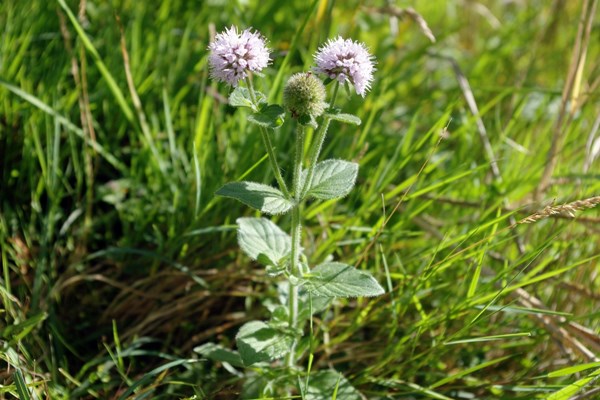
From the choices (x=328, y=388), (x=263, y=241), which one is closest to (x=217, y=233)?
(x=263, y=241)

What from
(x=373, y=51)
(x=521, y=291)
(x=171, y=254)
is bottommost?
(x=171, y=254)

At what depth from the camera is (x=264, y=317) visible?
6.63 ft

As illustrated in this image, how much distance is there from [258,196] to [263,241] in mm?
201

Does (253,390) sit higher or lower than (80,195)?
lower

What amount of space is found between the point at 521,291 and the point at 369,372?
1.71 feet

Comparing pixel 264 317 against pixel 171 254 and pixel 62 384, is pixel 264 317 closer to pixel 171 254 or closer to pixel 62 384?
pixel 171 254

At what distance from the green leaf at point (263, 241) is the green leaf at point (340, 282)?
0.35ft

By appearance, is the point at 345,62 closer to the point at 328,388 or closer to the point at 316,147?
the point at 316,147

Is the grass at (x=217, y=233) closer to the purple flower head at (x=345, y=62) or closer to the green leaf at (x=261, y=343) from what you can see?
the green leaf at (x=261, y=343)

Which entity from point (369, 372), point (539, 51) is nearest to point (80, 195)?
point (369, 372)

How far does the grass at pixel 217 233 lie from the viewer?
5.81 feet

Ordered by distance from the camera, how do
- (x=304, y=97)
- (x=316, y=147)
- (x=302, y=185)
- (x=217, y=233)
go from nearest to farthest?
(x=304, y=97), (x=316, y=147), (x=302, y=185), (x=217, y=233)

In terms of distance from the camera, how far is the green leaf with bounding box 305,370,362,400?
1.68 metres

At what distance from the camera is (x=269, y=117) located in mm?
1478
